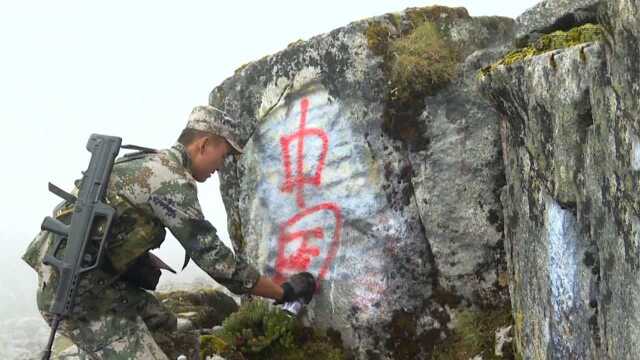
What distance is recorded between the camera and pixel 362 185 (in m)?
9.19

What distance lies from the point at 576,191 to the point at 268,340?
512 centimetres

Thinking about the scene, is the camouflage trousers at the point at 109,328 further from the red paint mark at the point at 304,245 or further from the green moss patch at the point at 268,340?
the red paint mark at the point at 304,245

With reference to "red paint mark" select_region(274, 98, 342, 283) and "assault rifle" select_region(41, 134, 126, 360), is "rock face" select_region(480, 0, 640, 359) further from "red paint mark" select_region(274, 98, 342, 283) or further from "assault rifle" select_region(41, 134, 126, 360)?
"assault rifle" select_region(41, 134, 126, 360)

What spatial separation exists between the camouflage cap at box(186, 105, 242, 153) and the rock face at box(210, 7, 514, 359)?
2580 millimetres

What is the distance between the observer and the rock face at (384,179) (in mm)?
8516

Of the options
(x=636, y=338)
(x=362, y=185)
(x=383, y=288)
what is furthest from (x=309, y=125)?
(x=636, y=338)

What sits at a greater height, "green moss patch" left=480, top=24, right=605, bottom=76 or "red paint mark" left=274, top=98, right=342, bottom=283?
"green moss patch" left=480, top=24, right=605, bottom=76

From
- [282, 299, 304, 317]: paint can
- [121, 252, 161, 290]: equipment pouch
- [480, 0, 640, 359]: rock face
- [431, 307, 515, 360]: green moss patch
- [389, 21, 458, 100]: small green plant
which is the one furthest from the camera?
[282, 299, 304, 317]: paint can

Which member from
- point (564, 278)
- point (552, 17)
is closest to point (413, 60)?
point (552, 17)

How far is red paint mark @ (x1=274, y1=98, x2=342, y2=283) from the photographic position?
9320 mm

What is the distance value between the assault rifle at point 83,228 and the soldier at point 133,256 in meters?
0.16

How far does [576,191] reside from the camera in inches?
220

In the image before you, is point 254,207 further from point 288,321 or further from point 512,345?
point 512,345

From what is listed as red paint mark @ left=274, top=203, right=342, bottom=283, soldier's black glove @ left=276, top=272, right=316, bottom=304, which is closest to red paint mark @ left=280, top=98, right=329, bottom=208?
red paint mark @ left=274, top=203, right=342, bottom=283
